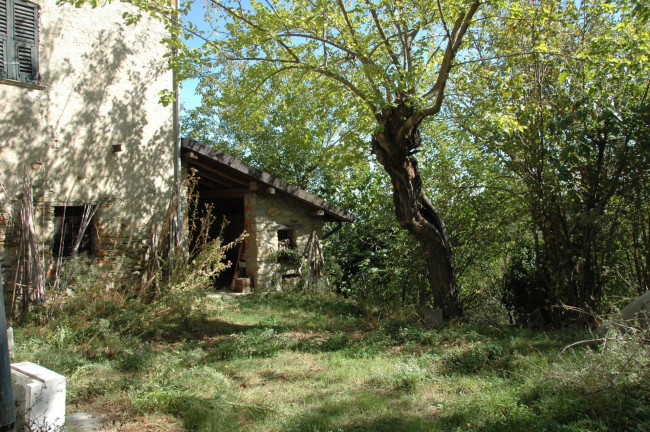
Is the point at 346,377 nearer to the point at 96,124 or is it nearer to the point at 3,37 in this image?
the point at 96,124

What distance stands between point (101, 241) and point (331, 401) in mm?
5394

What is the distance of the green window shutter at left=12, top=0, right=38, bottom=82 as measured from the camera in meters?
7.01

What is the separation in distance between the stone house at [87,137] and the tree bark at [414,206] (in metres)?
3.54

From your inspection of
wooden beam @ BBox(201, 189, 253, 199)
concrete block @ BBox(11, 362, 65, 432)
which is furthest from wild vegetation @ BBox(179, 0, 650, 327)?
concrete block @ BBox(11, 362, 65, 432)

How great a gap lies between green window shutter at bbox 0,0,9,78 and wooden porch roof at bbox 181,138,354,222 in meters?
3.13

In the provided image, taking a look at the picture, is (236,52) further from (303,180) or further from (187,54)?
(303,180)

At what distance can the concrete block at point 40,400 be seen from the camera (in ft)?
11.4

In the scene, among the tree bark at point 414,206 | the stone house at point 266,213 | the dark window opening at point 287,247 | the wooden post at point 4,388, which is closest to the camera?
the wooden post at point 4,388

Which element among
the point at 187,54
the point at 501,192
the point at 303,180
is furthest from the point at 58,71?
the point at 303,180

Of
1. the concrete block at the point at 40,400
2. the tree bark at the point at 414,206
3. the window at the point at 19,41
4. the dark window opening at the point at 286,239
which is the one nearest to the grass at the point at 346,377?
the concrete block at the point at 40,400

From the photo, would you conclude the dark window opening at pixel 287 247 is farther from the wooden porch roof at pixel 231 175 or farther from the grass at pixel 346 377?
the grass at pixel 346 377

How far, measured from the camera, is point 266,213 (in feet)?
36.6

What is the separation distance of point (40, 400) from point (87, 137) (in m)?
5.44

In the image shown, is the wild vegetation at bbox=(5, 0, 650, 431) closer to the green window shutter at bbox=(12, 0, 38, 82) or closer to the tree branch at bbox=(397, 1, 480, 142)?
the tree branch at bbox=(397, 1, 480, 142)
